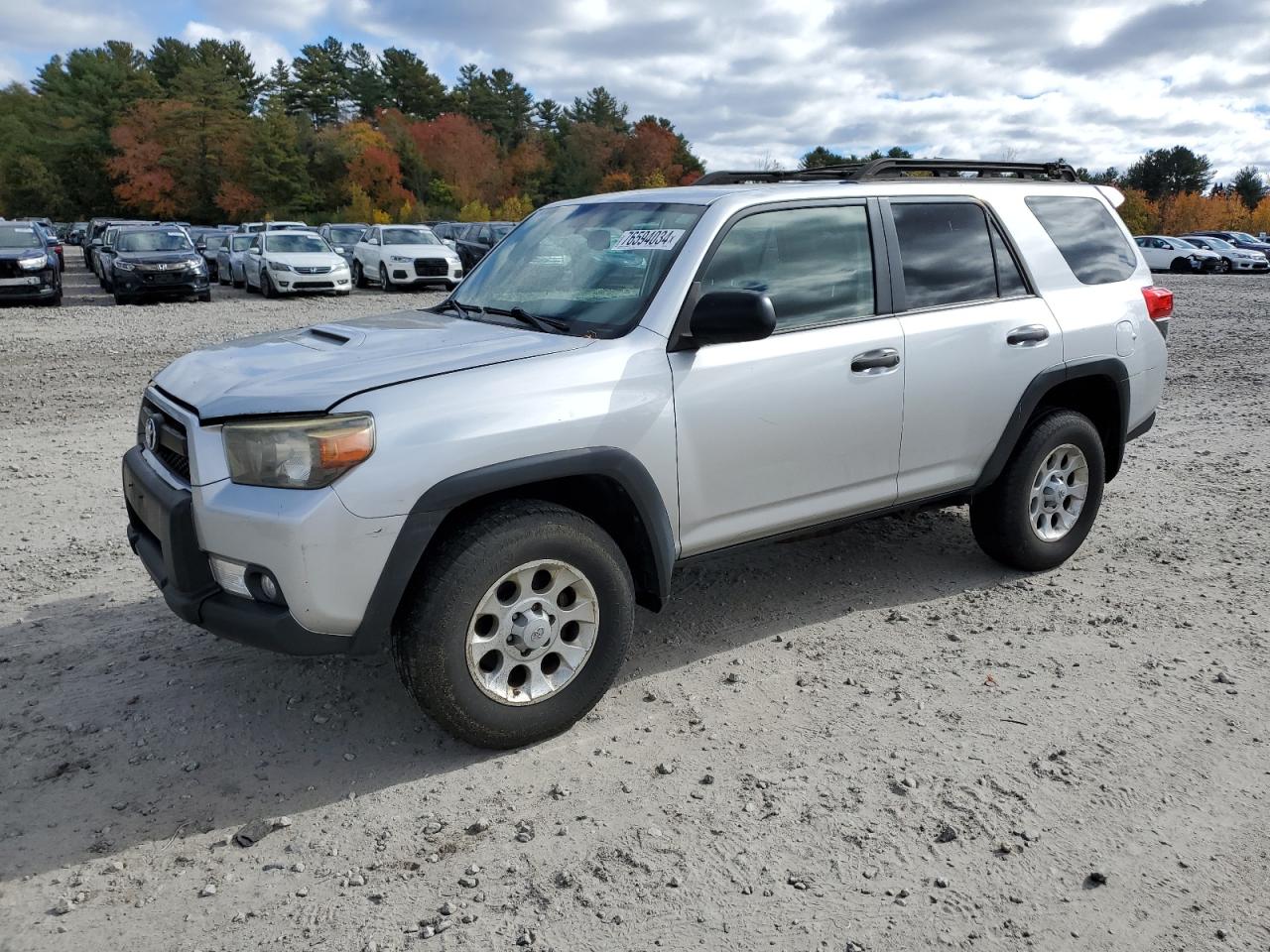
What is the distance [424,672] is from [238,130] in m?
69.9

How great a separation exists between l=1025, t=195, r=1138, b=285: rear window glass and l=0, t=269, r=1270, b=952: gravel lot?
59.0 inches

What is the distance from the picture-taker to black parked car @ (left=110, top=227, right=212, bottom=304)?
19.6 m

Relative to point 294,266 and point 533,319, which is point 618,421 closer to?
point 533,319

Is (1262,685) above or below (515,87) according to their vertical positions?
below

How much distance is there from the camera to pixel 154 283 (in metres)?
19.7

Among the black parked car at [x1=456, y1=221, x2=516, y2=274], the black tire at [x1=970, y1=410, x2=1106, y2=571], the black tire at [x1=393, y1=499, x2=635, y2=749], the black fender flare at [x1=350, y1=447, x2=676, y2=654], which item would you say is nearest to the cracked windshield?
the black fender flare at [x1=350, y1=447, x2=676, y2=654]

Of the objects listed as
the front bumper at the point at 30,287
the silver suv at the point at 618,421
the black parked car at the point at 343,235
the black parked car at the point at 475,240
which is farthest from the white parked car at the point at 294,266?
the silver suv at the point at 618,421

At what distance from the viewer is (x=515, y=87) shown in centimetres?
9444

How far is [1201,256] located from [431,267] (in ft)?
89.1

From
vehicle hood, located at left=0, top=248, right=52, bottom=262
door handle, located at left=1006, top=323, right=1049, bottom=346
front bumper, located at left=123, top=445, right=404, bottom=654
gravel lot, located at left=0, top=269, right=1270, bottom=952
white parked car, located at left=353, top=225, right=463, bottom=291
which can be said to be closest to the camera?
gravel lot, located at left=0, top=269, right=1270, bottom=952

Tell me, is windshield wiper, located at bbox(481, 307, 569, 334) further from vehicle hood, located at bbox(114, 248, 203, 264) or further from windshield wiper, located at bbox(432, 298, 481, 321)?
vehicle hood, located at bbox(114, 248, 203, 264)

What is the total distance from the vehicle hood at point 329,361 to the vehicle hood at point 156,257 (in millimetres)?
17732

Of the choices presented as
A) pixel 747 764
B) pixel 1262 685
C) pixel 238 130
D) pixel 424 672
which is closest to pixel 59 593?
pixel 424 672

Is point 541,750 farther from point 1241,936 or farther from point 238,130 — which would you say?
point 238,130
